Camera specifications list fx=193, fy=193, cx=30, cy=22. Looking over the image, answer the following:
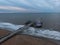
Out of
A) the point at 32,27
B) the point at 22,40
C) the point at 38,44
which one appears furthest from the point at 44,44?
the point at 32,27

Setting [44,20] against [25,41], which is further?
[44,20]

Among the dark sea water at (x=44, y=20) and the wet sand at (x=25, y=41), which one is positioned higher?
the wet sand at (x=25, y=41)

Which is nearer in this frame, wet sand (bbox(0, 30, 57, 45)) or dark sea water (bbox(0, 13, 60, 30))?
wet sand (bbox(0, 30, 57, 45))

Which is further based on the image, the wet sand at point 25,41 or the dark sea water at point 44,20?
the dark sea water at point 44,20

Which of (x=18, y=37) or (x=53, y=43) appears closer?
(x=53, y=43)

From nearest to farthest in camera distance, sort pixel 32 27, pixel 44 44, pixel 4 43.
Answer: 1. pixel 4 43
2. pixel 44 44
3. pixel 32 27

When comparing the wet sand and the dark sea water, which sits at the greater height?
the wet sand

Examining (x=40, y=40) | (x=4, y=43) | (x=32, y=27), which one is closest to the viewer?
(x=4, y=43)

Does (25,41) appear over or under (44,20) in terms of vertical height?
over

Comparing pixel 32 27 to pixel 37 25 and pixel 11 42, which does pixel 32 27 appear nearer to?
pixel 37 25

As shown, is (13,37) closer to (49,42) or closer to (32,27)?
(49,42)
